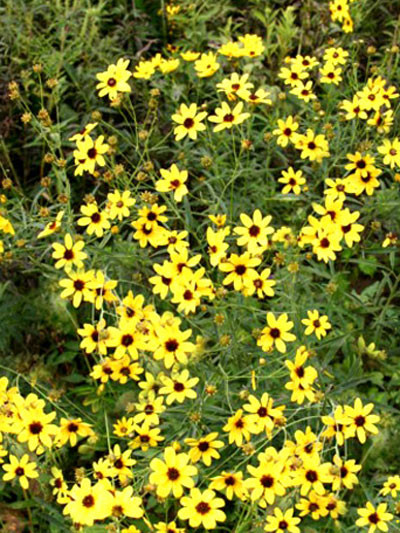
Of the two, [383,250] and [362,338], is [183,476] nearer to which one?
[362,338]

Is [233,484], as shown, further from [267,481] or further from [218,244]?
[218,244]

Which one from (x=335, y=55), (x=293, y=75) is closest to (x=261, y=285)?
(x=293, y=75)

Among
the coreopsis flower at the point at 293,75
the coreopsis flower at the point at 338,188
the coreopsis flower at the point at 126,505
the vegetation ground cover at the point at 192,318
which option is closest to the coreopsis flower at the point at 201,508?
the vegetation ground cover at the point at 192,318

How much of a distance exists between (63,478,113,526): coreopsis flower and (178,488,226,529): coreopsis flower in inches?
7.5

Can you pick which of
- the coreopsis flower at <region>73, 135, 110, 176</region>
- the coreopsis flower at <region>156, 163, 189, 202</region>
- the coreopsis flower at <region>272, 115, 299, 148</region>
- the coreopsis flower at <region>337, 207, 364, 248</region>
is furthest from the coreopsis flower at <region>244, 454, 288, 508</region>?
the coreopsis flower at <region>272, 115, 299, 148</region>

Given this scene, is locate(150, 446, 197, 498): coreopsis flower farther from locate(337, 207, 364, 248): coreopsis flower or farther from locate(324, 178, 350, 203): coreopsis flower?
locate(324, 178, 350, 203): coreopsis flower

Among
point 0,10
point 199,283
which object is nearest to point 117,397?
point 199,283

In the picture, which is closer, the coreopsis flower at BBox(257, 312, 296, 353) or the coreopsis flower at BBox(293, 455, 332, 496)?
the coreopsis flower at BBox(293, 455, 332, 496)

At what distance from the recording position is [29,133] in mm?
3758

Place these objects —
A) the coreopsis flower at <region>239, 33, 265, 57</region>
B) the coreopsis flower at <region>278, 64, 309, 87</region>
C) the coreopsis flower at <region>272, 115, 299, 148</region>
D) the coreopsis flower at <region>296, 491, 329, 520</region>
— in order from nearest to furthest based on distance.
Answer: the coreopsis flower at <region>296, 491, 329, 520</region> < the coreopsis flower at <region>272, 115, 299, 148</region> < the coreopsis flower at <region>278, 64, 309, 87</region> < the coreopsis flower at <region>239, 33, 265, 57</region>

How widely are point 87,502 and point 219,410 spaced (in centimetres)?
56

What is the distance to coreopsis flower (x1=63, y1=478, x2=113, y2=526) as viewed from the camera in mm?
1735

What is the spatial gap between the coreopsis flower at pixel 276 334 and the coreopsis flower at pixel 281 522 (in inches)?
18.0

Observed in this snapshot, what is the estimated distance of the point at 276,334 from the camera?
2133 mm
